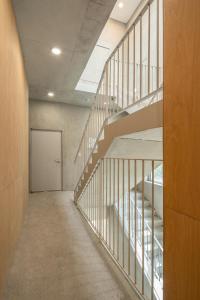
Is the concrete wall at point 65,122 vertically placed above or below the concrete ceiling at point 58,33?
below

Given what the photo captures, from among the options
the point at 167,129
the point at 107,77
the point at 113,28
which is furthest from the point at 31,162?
the point at 167,129

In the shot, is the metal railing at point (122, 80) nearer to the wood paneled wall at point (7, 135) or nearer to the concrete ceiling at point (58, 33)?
the concrete ceiling at point (58, 33)

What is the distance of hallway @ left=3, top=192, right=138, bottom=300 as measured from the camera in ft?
5.05

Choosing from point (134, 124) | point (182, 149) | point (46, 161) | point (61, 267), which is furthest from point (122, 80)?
point (46, 161)

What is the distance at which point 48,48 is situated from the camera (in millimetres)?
2889

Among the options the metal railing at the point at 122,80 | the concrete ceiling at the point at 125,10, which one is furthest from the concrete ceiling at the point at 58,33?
the concrete ceiling at the point at 125,10

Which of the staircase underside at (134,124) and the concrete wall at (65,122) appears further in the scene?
the concrete wall at (65,122)

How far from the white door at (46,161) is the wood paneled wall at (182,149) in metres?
4.81

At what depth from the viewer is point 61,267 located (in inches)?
73.8

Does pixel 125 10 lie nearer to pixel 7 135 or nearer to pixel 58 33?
pixel 58 33

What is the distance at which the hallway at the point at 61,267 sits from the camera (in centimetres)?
154

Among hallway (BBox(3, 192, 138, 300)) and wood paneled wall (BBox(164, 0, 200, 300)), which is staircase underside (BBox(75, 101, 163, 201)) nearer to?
wood paneled wall (BBox(164, 0, 200, 300))

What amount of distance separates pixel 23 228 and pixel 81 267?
51.7 inches

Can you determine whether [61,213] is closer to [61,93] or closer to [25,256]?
[25,256]
